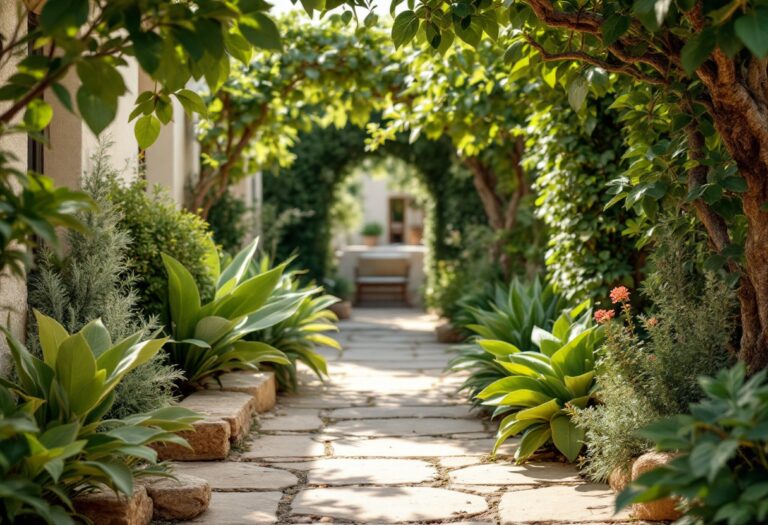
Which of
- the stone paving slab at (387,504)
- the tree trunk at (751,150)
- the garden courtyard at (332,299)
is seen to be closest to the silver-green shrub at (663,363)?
the garden courtyard at (332,299)

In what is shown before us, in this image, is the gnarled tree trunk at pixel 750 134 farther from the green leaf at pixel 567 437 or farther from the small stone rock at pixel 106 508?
the small stone rock at pixel 106 508

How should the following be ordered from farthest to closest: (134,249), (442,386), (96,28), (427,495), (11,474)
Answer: (442,386)
(134,249)
(427,495)
(11,474)
(96,28)

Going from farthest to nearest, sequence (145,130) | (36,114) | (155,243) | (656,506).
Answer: (155,243) → (656,506) → (145,130) → (36,114)

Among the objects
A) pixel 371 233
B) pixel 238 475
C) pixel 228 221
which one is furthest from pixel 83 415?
pixel 371 233

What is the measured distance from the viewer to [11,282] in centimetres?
399

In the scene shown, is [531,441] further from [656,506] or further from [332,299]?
[332,299]

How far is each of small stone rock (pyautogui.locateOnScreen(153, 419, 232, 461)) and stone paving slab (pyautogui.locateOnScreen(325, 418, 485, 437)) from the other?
987 mm

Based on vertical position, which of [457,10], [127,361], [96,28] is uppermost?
[457,10]

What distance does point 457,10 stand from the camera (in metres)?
3.25

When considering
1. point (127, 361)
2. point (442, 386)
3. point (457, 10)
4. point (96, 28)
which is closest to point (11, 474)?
point (127, 361)

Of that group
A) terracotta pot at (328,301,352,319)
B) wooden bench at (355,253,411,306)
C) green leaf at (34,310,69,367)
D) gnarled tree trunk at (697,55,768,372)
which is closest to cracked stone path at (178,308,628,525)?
green leaf at (34,310,69,367)

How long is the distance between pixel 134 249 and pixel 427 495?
2377mm

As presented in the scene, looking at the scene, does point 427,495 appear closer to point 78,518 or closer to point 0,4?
point 78,518

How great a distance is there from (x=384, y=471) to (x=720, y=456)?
2381mm
